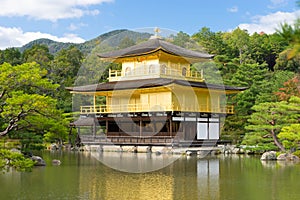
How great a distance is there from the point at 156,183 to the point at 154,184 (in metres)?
0.22

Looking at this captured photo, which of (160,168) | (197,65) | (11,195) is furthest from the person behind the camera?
(197,65)

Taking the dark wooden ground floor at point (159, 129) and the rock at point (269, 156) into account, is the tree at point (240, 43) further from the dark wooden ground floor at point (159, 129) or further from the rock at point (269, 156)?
the rock at point (269, 156)

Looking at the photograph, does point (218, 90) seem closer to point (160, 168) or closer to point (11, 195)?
point (160, 168)

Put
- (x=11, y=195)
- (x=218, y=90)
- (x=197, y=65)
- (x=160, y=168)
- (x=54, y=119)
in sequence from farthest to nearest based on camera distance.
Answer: (x=197, y=65)
(x=218, y=90)
(x=160, y=168)
(x=54, y=119)
(x=11, y=195)

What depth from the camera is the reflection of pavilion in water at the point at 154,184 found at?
9.70 metres

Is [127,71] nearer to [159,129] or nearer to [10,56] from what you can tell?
[159,129]

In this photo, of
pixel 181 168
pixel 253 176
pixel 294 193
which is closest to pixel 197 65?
pixel 181 168

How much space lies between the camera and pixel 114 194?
32.1ft

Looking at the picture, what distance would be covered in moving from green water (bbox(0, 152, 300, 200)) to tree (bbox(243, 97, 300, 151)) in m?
4.22

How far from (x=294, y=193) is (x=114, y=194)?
3.88m

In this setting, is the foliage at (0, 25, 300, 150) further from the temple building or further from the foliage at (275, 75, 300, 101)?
the temple building

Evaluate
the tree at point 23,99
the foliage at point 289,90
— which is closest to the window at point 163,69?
the foliage at point 289,90

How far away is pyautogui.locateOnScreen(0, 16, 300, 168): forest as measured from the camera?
11242 mm

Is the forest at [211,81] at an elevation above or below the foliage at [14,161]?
above
